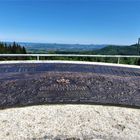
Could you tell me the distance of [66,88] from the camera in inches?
207

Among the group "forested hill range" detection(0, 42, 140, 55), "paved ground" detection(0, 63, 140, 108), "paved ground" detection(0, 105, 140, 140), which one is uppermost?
"forested hill range" detection(0, 42, 140, 55)

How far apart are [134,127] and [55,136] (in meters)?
1.44

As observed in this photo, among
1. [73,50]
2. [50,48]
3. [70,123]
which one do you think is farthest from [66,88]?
[50,48]

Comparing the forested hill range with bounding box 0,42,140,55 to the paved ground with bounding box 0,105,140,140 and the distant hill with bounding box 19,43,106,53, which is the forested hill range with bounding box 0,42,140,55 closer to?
the distant hill with bounding box 19,43,106,53

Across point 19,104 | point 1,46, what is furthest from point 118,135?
point 1,46

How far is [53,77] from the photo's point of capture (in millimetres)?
5773

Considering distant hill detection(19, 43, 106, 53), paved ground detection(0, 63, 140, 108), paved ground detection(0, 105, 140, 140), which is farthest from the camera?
distant hill detection(19, 43, 106, 53)

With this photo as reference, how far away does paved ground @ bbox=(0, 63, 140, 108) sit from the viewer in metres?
4.70

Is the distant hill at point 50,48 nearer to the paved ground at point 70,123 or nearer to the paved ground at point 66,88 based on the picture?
the paved ground at point 66,88

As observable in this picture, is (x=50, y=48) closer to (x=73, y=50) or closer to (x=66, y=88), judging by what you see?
(x=73, y=50)

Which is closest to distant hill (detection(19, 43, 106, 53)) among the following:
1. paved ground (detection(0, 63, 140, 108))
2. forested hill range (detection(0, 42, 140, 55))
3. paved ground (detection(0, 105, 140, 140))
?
forested hill range (detection(0, 42, 140, 55))

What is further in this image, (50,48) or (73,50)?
(50,48)

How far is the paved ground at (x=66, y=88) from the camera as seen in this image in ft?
15.4

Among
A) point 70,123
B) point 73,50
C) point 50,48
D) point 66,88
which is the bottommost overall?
point 70,123
